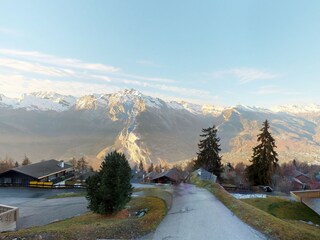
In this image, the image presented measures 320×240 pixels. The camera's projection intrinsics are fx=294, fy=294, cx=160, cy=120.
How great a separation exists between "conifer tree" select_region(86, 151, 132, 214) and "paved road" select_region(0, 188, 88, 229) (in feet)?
23.9

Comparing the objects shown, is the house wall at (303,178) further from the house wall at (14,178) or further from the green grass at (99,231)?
the green grass at (99,231)

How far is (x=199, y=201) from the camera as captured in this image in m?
20.7

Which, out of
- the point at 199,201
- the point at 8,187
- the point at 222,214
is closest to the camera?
the point at 222,214

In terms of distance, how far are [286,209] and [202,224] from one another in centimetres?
1616

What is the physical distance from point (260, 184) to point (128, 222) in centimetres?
3813

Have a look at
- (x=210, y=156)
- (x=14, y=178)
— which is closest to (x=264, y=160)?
(x=210, y=156)

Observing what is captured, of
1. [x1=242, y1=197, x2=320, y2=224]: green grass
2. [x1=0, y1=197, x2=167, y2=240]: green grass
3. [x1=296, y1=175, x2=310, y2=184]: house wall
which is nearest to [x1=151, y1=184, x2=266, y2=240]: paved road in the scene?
[x1=0, y1=197, x2=167, y2=240]: green grass

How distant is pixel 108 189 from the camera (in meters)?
17.8

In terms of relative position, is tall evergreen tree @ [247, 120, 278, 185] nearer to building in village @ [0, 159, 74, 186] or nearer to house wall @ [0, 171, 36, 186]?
building in village @ [0, 159, 74, 186]

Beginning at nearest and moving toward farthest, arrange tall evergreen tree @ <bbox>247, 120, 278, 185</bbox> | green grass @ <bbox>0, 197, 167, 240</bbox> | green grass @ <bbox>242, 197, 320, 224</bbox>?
green grass @ <bbox>0, 197, 167, 240</bbox> → green grass @ <bbox>242, 197, 320, 224</bbox> → tall evergreen tree @ <bbox>247, 120, 278, 185</bbox>

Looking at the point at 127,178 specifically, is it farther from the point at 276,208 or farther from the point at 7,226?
the point at 276,208

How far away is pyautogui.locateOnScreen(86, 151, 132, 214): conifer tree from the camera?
17891 millimetres

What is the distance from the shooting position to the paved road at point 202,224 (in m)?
13.7

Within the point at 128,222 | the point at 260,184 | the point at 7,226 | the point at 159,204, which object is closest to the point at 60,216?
the point at 7,226
